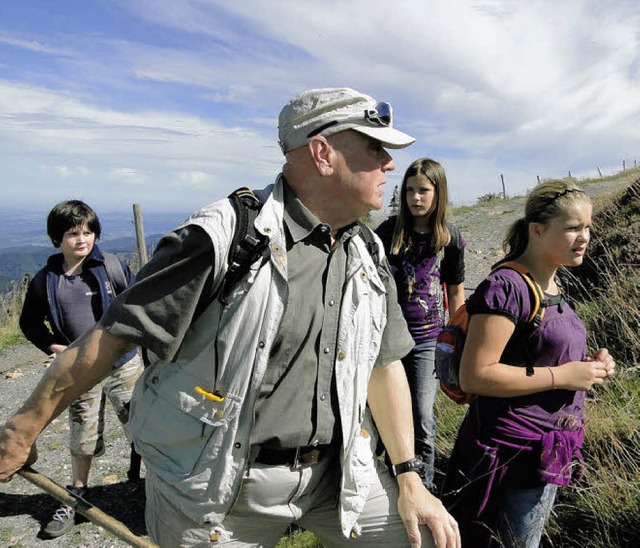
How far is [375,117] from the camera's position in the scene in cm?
181

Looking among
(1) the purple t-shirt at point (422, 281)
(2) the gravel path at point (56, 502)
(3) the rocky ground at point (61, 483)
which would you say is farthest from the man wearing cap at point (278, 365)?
(2) the gravel path at point (56, 502)

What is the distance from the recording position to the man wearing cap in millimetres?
1633

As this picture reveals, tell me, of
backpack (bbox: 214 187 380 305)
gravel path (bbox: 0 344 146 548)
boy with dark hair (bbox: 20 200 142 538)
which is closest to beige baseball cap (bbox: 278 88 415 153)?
backpack (bbox: 214 187 380 305)

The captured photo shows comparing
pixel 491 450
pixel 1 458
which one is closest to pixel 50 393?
pixel 1 458

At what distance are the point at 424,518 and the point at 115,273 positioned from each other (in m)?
3.03

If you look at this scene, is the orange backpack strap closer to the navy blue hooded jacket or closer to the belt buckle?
the belt buckle

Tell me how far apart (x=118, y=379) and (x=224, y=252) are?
2715 mm

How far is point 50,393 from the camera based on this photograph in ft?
5.49

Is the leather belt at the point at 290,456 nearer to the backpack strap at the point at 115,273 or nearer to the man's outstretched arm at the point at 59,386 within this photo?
the man's outstretched arm at the point at 59,386

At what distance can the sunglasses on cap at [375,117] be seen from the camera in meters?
1.79

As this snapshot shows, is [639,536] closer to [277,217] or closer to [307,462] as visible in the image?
[307,462]

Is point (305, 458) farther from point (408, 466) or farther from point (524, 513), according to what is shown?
point (524, 513)

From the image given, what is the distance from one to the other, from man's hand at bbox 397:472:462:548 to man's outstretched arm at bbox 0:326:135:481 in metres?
1.16

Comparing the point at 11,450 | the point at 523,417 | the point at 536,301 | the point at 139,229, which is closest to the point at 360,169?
the point at 536,301
